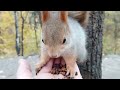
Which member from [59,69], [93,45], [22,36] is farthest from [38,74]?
[22,36]

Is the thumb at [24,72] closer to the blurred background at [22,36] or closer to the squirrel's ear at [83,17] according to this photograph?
the squirrel's ear at [83,17]

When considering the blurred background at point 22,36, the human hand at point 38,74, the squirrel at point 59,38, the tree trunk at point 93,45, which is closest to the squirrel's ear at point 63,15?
the squirrel at point 59,38

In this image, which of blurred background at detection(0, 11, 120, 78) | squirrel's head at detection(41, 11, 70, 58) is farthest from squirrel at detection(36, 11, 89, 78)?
blurred background at detection(0, 11, 120, 78)

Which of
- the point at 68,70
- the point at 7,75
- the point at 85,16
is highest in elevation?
the point at 85,16
